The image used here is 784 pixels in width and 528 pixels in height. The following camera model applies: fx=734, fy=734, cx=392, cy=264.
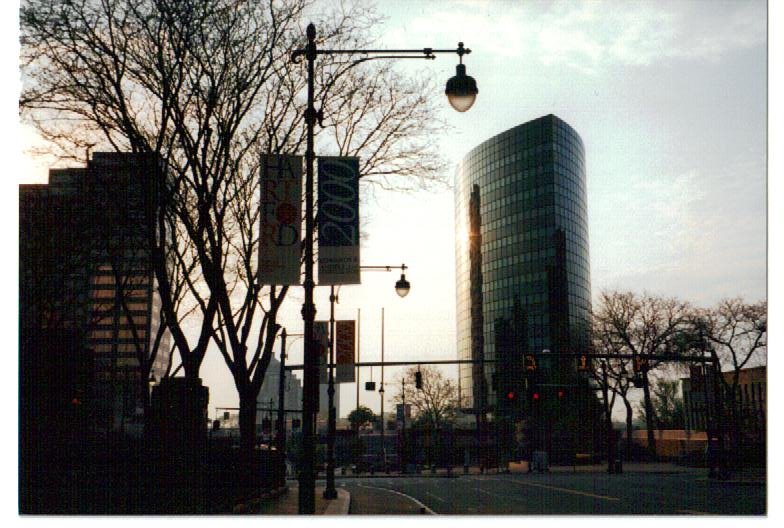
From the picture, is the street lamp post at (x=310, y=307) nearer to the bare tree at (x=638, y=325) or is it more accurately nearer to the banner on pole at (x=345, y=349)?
the banner on pole at (x=345, y=349)

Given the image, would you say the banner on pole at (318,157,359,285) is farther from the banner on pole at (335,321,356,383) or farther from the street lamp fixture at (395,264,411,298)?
the banner on pole at (335,321,356,383)

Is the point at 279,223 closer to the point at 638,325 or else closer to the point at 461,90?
the point at 461,90

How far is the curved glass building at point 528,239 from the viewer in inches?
4860

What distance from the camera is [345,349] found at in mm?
30531

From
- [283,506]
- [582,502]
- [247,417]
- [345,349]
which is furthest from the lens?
[345,349]

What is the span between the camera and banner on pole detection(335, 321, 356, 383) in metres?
30.2

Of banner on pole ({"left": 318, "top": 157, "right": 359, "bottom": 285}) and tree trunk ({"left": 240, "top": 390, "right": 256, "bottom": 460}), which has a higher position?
banner on pole ({"left": 318, "top": 157, "right": 359, "bottom": 285})

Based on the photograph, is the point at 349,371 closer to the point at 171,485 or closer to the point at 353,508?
the point at 353,508

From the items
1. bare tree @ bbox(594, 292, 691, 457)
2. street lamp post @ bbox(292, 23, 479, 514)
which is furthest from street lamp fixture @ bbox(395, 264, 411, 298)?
bare tree @ bbox(594, 292, 691, 457)

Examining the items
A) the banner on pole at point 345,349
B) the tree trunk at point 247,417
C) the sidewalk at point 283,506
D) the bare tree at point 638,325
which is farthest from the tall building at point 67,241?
the bare tree at point 638,325

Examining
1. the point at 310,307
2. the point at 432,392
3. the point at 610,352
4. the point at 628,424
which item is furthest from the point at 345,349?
the point at 432,392

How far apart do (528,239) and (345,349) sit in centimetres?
10017

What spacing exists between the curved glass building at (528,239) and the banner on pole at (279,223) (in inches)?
4153

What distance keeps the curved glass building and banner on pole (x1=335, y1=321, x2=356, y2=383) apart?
86.7m
